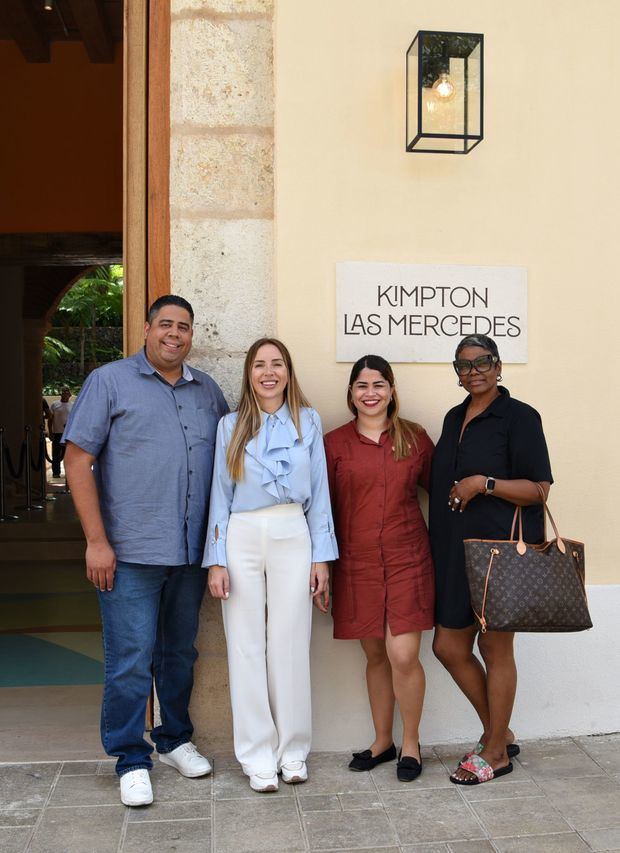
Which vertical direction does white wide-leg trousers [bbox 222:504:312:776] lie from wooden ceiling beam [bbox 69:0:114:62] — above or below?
below

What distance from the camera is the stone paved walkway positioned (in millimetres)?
3061

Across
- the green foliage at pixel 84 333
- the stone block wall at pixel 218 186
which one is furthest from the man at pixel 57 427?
the green foliage at pixel 84 333

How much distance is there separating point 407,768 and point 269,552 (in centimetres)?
103

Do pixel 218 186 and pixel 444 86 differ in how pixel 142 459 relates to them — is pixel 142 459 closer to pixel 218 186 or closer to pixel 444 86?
pixel 218 186

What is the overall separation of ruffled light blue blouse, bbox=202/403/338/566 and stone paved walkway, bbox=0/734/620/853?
90 cm

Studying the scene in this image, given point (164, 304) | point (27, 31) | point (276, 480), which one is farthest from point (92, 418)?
point (27, 31)

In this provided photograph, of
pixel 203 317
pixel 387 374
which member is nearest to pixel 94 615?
pixel 203 317

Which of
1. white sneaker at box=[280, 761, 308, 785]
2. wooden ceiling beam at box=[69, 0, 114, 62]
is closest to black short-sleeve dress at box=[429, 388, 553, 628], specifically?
white sneaker at box=[280, 761, 308, 785]

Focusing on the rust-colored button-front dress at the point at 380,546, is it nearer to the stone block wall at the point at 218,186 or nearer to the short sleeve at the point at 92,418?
the stone block wall at the point at 218,186

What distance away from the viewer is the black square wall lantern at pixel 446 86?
3828 mm

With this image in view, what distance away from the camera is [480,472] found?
3459 mm

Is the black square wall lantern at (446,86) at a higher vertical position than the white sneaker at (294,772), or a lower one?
higher

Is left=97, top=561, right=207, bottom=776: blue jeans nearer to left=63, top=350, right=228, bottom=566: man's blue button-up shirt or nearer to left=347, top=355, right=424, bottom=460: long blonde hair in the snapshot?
left=63, top=350, right=228, bottom=566: man's blue button-up shirt

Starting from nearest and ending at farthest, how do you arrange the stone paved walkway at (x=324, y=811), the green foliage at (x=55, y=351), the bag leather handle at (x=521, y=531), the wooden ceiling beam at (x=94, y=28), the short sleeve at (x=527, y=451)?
the stone paved walkway at (x=324, y=811), the bag leather handle at (x=521, y=531), the short sleeve at (x=527, y=451), the wooden ceiling beam at (x=94, y=28), the green foliage at (x=55, y=351)
